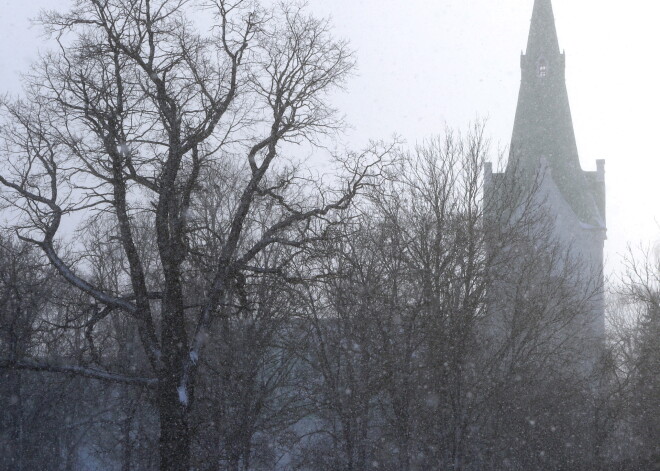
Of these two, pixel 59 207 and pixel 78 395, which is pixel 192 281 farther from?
pixel 78 395

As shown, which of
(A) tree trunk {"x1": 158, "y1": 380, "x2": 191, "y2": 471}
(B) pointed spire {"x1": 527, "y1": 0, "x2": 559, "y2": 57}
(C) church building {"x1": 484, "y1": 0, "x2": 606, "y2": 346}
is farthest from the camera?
(B) pointed spire {"x1": 527, "y1": 0, "x2": 559, "y2": 57}

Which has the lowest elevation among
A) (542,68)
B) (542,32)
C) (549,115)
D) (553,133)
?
(553,133)

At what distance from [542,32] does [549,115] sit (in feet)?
17.1

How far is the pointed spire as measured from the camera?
51000 mm

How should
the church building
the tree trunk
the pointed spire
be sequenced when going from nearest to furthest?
the tree trunk < the church building < the pointed spire

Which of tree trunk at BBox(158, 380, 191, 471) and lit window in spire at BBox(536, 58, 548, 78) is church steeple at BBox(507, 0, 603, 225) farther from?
tree trunk at BBox(158, 380, 191, 471)

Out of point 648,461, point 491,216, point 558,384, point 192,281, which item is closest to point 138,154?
point 192,281

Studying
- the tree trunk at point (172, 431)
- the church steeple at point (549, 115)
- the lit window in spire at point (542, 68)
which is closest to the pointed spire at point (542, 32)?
the church steeple at point (549, 115)

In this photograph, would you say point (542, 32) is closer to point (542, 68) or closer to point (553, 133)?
point (542, 68)

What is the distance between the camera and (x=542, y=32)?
51.2m

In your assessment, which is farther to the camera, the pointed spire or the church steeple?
the pointed spire

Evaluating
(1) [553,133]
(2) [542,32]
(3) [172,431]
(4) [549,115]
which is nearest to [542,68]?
(2) [542,32]

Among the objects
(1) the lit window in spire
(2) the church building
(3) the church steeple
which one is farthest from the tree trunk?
(1) the lit window in spire

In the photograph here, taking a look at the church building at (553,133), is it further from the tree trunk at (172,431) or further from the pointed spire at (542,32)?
the tree trunk at (172,431)
